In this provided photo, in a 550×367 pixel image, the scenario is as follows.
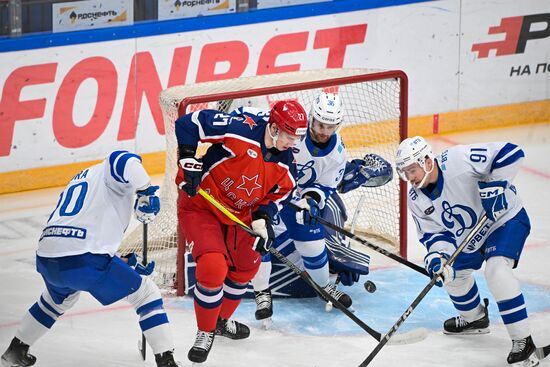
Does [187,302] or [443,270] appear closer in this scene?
[443,270]

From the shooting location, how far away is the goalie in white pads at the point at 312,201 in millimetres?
5695

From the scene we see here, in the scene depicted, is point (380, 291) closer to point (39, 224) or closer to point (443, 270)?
point (443, 270)

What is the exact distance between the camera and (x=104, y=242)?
15.8 feet

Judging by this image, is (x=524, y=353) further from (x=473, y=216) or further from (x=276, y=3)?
(x=276, y=3)

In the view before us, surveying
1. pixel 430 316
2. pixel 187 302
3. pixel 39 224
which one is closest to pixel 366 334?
pixel 430 316

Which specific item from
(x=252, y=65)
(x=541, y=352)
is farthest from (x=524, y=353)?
(x=252, y=65)

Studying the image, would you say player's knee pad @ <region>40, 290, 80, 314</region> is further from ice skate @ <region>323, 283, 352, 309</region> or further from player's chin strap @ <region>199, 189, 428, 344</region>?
ice skate @ <region>323, 283, 352, 309</region>

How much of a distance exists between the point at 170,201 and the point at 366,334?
130 cm

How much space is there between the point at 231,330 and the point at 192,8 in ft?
9.03

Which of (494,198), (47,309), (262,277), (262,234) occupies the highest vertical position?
(494,198)

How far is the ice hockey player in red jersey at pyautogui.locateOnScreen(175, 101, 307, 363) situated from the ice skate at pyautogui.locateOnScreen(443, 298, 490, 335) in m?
0.91

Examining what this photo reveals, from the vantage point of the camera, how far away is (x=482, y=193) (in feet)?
16.7

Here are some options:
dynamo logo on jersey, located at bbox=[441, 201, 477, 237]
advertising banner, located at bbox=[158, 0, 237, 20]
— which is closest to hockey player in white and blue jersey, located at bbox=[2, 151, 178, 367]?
dynamo logo on jersey, located at bbox=[441, 201, 477, 237]

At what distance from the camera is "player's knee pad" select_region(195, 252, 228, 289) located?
16.5 feet
